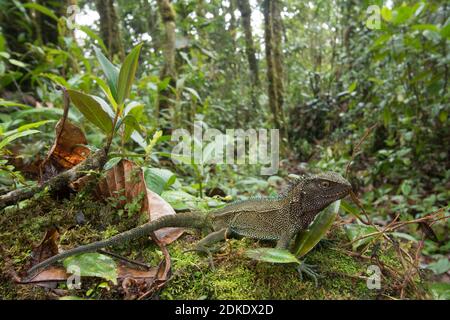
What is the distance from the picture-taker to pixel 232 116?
9.43 m

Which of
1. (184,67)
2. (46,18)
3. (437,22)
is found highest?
(46,18)

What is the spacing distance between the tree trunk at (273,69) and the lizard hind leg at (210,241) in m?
6.43

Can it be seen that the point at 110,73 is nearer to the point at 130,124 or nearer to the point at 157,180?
the point at 130,124

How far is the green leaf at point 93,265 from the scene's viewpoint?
1801 millimetres

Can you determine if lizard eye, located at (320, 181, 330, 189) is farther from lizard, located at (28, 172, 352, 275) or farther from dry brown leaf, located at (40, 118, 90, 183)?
dry brown leaf, located at (40, 118, 90, 183)

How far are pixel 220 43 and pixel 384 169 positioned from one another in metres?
7.38

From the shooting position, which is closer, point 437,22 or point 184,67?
point 437,22

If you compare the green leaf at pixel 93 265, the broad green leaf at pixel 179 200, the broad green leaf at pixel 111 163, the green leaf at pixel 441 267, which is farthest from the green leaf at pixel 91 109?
the green leaf at pixel 441 267

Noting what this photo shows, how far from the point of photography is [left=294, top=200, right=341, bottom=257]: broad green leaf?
209cm

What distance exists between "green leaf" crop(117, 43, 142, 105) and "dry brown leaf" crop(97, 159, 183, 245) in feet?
1.73

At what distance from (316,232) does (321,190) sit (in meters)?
0.37

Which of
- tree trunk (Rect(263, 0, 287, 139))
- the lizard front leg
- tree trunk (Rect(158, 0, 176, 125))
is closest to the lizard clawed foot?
the lizard front leg
